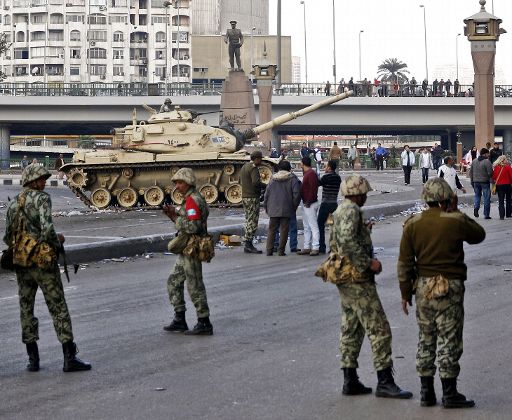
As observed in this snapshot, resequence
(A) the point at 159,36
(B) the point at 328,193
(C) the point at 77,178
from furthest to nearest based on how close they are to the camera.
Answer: (A) the point at 159,36 < (C) the point at 77,178 < (B) the point at 328,193

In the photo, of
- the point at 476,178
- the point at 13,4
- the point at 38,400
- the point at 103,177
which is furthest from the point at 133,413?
the point at 13,4

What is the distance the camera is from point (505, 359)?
1091cm

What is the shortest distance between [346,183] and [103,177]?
27.4 meters

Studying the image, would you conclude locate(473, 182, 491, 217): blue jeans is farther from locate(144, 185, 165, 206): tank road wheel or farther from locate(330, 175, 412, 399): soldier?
locate(330, 175, 412, 399): soldier

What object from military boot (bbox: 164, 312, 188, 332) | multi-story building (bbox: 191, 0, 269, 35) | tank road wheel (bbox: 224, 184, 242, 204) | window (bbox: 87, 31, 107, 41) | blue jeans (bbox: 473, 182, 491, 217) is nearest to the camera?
military boot (bbox: 164, 312, 188, 332)

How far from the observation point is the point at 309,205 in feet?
70.7

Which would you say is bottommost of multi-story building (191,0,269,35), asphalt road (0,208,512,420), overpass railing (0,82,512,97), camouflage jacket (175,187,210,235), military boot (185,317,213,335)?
asphalt road (0,208,512,420)

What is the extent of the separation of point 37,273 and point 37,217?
453 millimetres

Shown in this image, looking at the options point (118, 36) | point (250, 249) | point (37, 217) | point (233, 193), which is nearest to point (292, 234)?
point (250, 249)

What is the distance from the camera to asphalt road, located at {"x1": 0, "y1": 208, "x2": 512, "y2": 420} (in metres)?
9.12

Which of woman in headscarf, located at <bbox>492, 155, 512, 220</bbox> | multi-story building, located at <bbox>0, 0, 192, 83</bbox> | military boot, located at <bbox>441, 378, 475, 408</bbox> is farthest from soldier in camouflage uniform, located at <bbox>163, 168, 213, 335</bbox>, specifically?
multi-story building, located at <bbox>0, 0, 192, 83</bbox>

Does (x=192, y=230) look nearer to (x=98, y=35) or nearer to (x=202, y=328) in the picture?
(x=202, y=328)

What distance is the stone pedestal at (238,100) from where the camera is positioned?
167 feet

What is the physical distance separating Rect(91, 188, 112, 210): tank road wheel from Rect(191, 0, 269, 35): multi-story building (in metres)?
128
